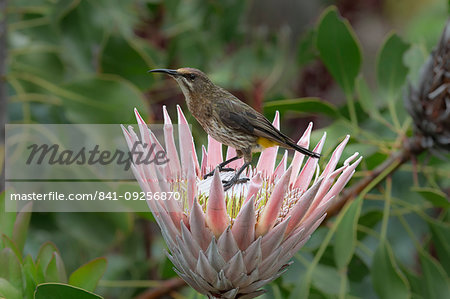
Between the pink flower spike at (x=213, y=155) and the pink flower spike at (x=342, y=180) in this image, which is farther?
the pink flower spike at (x=213, y=155)

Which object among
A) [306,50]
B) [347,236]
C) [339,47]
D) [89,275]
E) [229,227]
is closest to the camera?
[229,227]

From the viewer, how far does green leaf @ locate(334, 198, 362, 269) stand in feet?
2.36

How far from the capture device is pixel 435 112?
76cm

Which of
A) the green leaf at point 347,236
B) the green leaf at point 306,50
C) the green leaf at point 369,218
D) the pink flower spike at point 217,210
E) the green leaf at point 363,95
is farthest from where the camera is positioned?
the green leaf at point 306,50

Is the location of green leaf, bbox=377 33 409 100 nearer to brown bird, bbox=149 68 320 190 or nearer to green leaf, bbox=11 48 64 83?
brown bird, bbox=149 68 320 190

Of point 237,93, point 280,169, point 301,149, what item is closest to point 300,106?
point 280,169

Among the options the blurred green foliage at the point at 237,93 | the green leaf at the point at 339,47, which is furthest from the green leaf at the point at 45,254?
the green leaf at the point at 339,47

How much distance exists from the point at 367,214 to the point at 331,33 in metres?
0.34

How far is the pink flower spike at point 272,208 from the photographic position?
0.46m

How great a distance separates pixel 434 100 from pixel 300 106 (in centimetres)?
19

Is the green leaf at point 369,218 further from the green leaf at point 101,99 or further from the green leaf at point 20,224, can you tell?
the green leaf at point 20,224

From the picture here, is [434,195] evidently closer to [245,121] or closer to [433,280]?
[433,280]

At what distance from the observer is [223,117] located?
0.49 meters

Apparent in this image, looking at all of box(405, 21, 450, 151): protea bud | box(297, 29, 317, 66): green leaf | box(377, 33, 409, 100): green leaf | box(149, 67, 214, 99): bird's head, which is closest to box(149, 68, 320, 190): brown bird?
box(149, 67, 214, 99): bird's head
